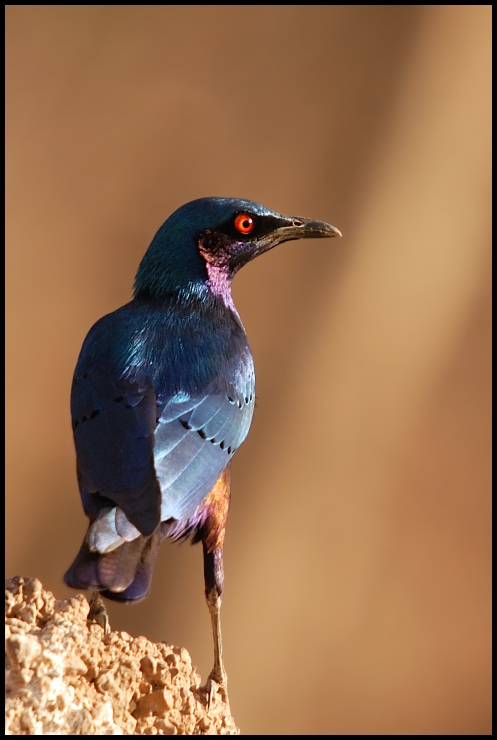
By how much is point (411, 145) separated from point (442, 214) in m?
Result: 0.71

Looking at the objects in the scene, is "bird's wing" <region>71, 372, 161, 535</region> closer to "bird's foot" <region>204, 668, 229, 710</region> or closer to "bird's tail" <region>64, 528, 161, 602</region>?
"bird's tail" <region>64, 528, 161, 602</region>

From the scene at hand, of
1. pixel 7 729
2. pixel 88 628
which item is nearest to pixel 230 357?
pixel 88 628

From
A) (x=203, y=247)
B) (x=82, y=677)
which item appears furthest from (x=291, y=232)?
(x=82, y=677)

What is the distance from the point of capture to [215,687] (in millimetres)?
4008

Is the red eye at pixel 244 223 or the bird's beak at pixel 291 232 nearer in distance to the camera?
the red eye at pixel 244 223

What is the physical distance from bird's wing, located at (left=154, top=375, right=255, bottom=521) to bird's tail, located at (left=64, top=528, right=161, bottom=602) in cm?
22

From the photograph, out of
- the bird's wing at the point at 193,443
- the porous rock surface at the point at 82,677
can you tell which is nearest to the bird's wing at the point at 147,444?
the bird's wing at the point at 193,443

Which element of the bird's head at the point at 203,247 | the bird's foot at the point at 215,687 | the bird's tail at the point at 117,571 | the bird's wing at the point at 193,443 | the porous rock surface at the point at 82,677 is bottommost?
the bird's foot at the point at 215,687

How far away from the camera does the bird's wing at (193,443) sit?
382cm

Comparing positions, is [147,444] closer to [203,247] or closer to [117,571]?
[117,571]

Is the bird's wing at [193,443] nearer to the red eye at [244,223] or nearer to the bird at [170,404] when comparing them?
the bird at [170,404]

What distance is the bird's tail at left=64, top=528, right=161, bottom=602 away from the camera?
3311mm

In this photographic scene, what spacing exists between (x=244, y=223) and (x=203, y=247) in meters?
0.23

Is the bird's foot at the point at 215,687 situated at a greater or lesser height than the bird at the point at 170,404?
lesser
